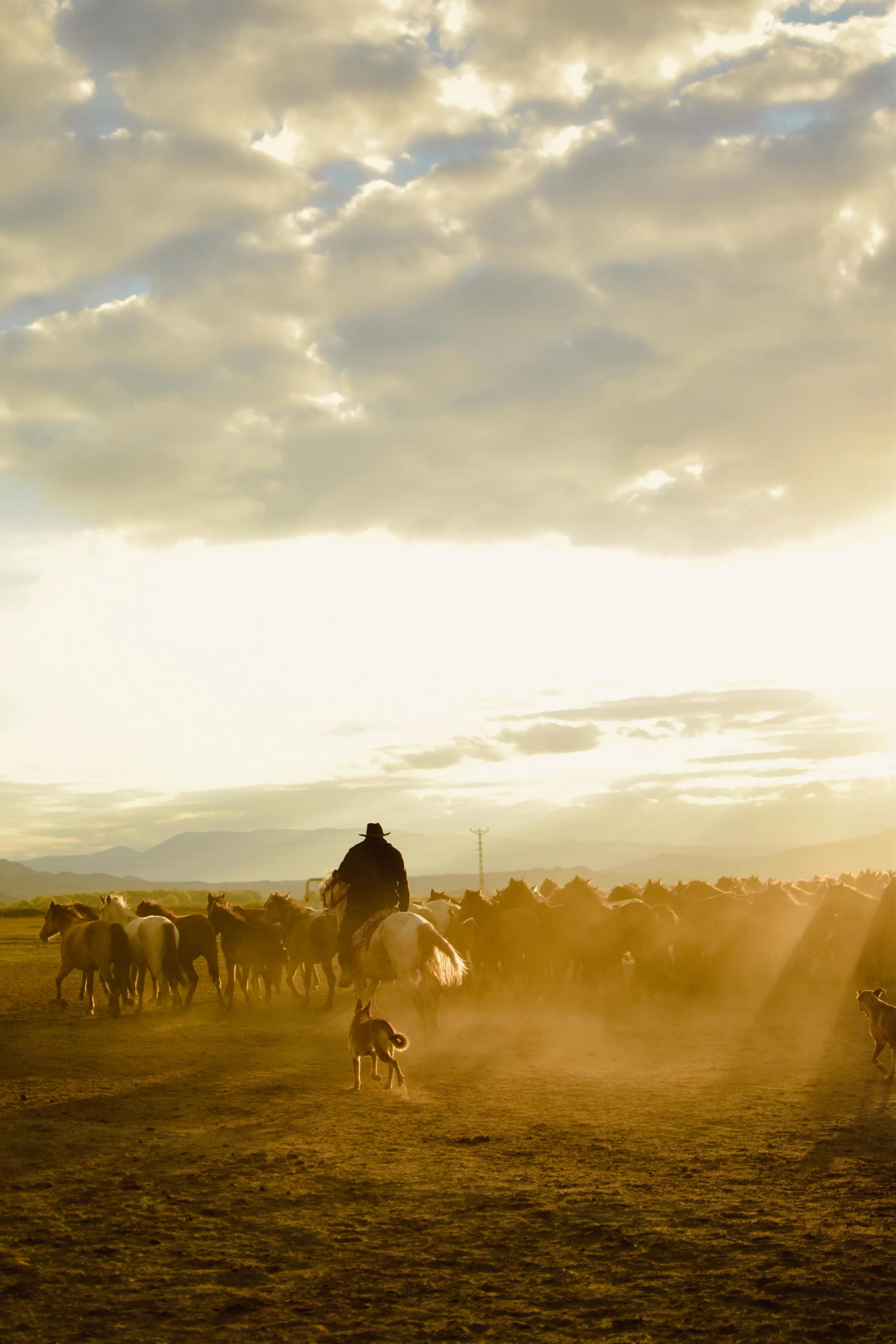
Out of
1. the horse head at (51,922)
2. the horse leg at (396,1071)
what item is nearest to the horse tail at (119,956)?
the horse head at (51,922)

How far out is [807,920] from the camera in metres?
22.7

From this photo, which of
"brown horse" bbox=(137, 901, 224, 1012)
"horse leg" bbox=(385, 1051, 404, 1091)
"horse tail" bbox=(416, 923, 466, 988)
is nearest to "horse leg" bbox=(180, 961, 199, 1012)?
"brown horse" bbox=(137, 901, 224, 1012)

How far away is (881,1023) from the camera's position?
12258mm

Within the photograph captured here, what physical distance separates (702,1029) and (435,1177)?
9.01m

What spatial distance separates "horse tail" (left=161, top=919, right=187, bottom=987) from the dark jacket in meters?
5.06

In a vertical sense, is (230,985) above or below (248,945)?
below

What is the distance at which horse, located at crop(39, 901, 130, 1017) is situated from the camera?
18.3 m

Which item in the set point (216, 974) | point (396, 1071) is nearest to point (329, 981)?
point (216, 974)

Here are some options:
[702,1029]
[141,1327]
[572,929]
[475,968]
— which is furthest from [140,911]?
[141,1327]

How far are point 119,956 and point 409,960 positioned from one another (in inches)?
265

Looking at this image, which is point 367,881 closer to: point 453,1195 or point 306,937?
point 306,937

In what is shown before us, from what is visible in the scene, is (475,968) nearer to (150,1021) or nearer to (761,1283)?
(150,1021)

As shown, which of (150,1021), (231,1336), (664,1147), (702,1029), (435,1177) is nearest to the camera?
(231,1336)

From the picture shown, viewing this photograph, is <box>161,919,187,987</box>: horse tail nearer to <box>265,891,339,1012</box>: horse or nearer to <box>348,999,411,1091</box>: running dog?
<box>265,891,339,1012</box>: horse
